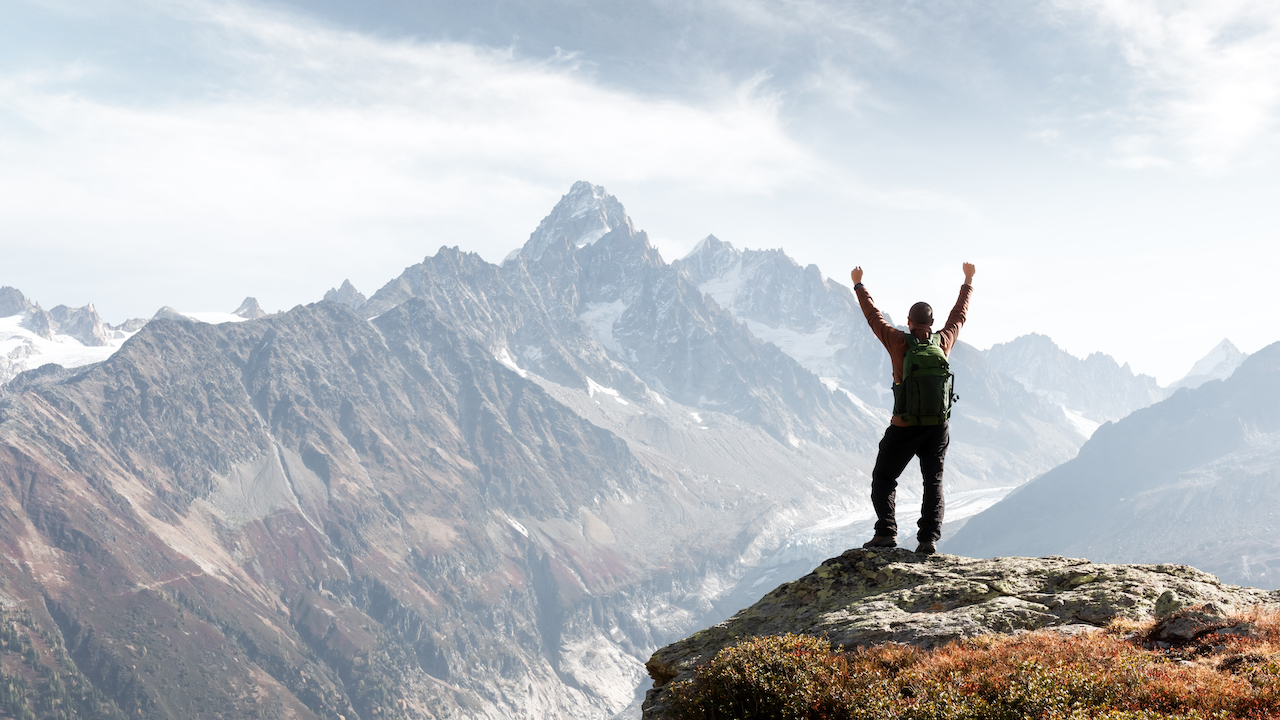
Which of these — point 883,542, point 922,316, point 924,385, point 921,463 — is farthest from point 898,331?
point 883,542

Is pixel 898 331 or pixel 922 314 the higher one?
pixel 922 314

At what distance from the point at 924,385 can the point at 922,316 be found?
4.29 feet

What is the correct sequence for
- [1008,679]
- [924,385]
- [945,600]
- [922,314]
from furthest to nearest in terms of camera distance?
[922,314] < [924,385] < [945,600] < [1008,679]

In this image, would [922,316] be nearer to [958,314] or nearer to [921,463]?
[958,314]

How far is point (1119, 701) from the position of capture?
773 cm

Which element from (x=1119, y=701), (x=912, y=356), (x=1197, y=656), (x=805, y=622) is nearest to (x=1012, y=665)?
(x=1119, y=701)

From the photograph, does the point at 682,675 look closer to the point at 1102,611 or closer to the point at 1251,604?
the point at 1102,611

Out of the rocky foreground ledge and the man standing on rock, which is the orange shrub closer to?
the rocky foreground ledge

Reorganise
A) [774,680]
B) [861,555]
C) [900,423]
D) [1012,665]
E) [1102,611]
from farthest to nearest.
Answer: [861,555]
[900,423]
[1102,611]
[774,680]
[1012,665]

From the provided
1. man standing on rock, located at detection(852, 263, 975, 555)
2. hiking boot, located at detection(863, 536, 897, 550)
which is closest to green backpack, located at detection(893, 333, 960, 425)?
man standing on rock, located at detection(852, 263, 975, 555)

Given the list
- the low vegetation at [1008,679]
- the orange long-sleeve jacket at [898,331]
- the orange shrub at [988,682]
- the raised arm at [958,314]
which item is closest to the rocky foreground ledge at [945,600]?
the low vegetation at [1008,679]

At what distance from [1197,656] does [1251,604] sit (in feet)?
10.5

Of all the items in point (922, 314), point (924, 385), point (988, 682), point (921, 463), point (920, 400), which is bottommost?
point (988, 682)

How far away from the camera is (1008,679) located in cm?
833
